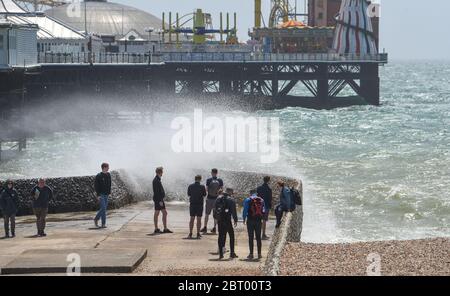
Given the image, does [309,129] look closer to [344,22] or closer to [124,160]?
[124,160]

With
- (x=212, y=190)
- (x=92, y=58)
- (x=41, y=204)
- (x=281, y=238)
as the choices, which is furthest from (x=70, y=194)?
(x=92, y=58)

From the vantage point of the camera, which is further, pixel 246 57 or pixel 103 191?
pixel 246 57

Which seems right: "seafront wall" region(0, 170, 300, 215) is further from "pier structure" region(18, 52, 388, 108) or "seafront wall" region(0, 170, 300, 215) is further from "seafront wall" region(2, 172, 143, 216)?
"pier structure" region(18, 52, 388, 108)

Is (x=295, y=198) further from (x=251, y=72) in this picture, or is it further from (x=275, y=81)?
(x=275, y=81)

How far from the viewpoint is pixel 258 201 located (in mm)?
20203

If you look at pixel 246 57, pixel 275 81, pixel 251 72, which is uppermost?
pixel 246 57

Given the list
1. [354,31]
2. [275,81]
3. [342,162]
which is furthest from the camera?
[354,31]

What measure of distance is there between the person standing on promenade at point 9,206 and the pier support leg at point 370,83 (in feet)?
278

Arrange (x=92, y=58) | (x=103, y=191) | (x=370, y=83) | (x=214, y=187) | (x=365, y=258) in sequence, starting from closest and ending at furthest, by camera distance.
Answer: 1. (x=365, y=258)
2. (x=214, y=187)
3. (x=103, y=191)
4. (x=92, y=58)
5. (x=370, y=83)

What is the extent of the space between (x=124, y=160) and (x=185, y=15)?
91.8 metres

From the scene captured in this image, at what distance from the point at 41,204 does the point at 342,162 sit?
33118 mm

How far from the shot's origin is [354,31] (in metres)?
122

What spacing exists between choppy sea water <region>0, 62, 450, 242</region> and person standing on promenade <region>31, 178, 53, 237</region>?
6331mm

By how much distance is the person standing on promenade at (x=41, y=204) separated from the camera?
22609mm
